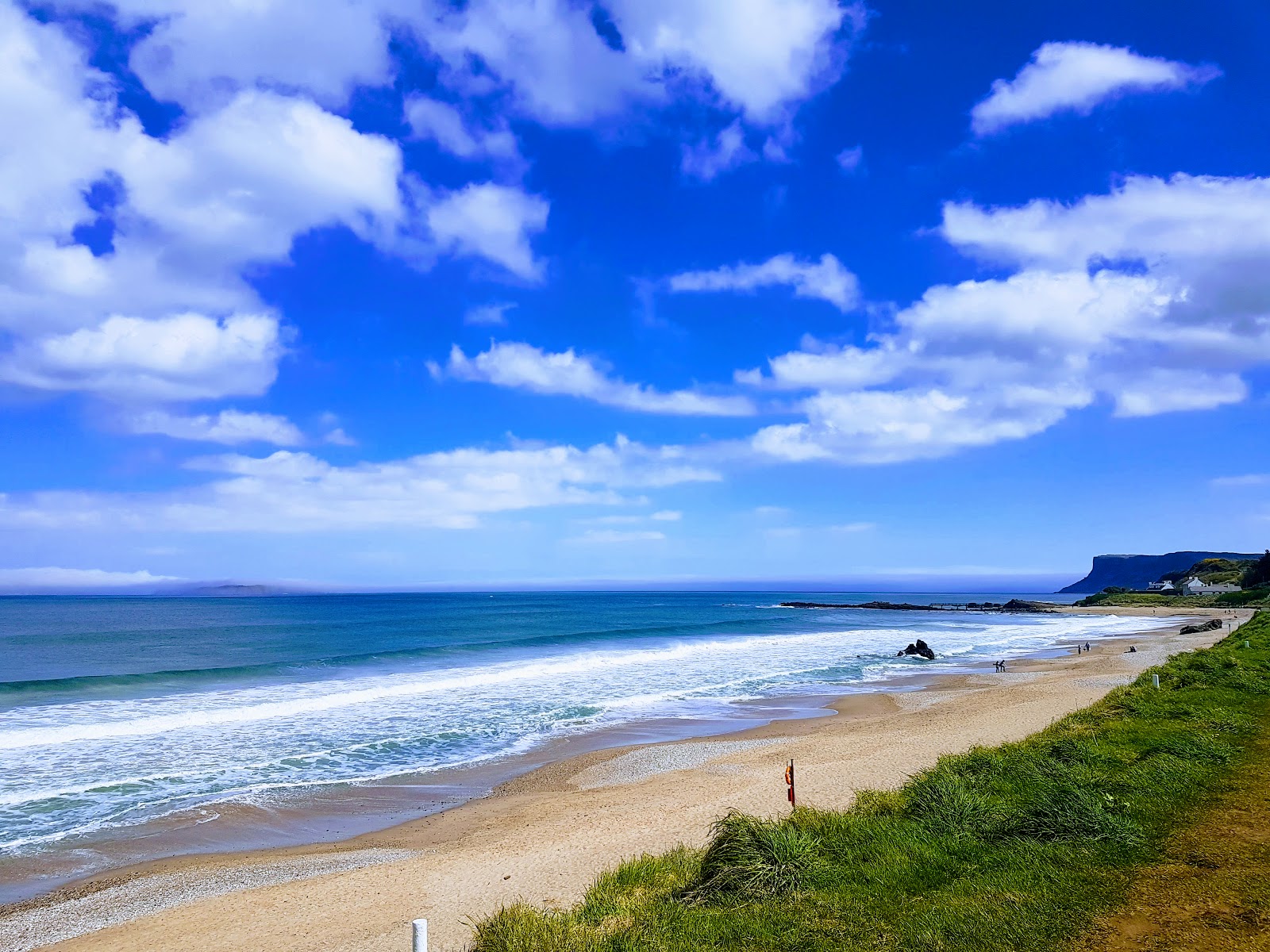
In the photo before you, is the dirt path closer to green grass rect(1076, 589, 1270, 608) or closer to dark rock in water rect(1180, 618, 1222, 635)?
dark rock in water rect(1180, 618, 1222, 635)

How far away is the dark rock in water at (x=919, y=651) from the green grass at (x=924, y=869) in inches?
1350

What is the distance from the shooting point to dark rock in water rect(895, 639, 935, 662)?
4578 cm

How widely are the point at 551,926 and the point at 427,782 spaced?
1127 cm

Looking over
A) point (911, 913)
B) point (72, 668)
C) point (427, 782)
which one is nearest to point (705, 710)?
point (427, 782)

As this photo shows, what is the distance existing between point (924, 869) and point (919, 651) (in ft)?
135

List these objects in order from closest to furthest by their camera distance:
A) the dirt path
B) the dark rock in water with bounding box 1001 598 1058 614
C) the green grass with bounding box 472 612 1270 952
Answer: the dirt path < the green grass with bounding box 472 612 1270 952 < the dark rock in water with bounding box 1001 598 1058 614

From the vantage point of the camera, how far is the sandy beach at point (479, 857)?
970cm

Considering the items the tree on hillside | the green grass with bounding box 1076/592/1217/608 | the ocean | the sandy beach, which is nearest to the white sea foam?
the ocean

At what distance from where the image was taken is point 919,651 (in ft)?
153

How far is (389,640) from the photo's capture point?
190 ft

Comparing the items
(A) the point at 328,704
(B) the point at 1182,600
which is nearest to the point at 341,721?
(A) the point at 328,704

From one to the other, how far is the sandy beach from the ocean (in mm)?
1638

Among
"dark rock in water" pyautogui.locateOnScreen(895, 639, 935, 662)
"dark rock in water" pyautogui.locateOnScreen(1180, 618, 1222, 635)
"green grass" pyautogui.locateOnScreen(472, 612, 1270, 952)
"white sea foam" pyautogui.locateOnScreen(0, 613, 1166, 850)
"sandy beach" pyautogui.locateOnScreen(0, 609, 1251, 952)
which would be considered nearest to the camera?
"green grass" pyautogui.locateOnScreen(472, 612, 1270, 952)

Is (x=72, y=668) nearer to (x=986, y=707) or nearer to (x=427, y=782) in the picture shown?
(x=427, y=782)
